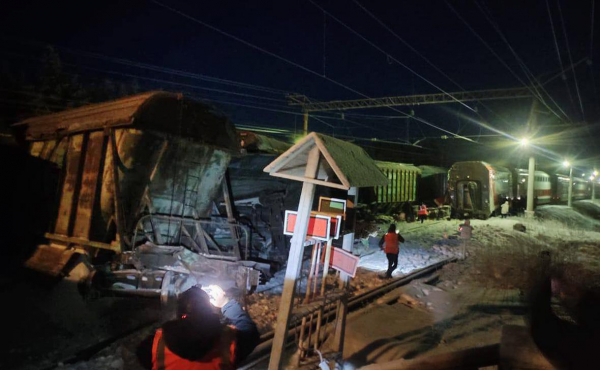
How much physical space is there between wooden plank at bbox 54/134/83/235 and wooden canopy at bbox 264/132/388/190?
4.28 m

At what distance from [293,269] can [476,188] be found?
19755 mm

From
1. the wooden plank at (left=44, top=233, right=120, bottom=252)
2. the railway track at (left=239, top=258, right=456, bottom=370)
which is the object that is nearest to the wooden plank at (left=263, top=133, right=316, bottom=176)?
the railway track at (left=239, top=258, right=456, bottom=370)

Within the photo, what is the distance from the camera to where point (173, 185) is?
20.5 ft

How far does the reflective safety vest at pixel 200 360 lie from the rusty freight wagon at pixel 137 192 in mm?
4287

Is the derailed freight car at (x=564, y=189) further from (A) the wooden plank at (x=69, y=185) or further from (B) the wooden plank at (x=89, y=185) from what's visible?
(A) the wooden plank at (x=69, y=185)

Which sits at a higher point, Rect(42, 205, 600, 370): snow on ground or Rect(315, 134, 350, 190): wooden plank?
Rect(315, 134, 350, 190): wooden plank

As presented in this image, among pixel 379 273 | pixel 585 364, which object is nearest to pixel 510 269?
pixel 379 273

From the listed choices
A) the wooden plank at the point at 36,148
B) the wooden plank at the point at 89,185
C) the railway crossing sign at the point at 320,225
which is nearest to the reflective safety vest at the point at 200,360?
the railway crossing sign at the point at 320,225

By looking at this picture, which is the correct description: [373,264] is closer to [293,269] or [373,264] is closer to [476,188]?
[293,269]

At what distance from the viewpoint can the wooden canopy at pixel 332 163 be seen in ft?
10.9

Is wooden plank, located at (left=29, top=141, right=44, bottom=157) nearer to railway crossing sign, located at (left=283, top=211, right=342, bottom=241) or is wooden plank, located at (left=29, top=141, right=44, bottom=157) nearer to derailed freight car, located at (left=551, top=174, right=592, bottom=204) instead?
railway crossing sign, located at (left=283, top=211, right=342, bottom=241)

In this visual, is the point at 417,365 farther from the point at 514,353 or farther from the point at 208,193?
the point at 208,193

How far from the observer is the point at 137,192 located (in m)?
5.81

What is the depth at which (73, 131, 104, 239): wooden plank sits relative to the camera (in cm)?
574
